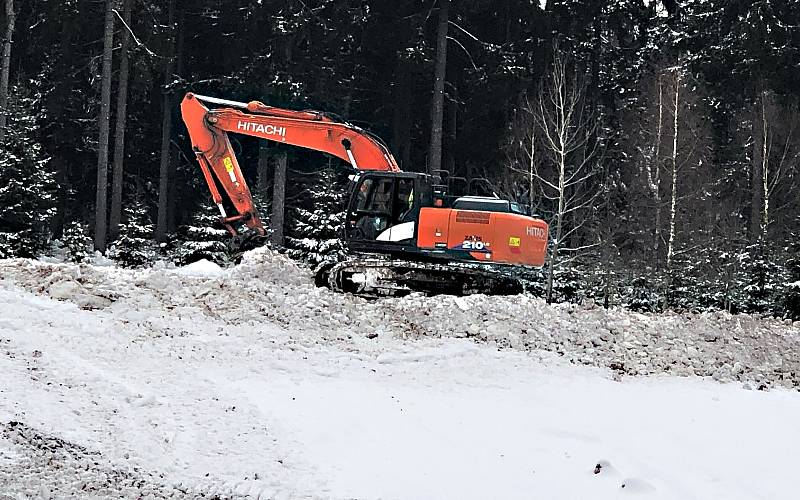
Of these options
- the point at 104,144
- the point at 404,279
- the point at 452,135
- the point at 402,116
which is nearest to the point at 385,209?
the point at 404,279

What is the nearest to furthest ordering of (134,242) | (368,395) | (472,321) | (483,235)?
1. (368,395)
2. (472,321)
3. (483,235)
4. (134,242)

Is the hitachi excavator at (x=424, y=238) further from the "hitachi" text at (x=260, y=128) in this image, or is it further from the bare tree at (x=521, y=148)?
the bare tree at (x=521, y=148)

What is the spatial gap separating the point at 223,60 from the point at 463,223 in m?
19.4

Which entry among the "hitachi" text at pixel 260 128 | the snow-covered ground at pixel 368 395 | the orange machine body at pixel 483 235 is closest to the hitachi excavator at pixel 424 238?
the orange machine body at pixel 483 235

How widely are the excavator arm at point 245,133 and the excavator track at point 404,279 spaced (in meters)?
2.43

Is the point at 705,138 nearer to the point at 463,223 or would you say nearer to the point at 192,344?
the point at 463,223

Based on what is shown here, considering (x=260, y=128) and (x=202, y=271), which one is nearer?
(x=202, y=271)

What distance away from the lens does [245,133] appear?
16.9 meters

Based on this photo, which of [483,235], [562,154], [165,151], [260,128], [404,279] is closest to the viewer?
[483,235]

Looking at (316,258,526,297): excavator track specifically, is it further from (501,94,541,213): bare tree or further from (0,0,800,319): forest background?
(501,94,541,213): bare tree

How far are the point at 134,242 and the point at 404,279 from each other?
49.3ft

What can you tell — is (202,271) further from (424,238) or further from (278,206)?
(278,206)

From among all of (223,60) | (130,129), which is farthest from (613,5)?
(130,129)

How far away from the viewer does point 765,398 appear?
10562 mm
